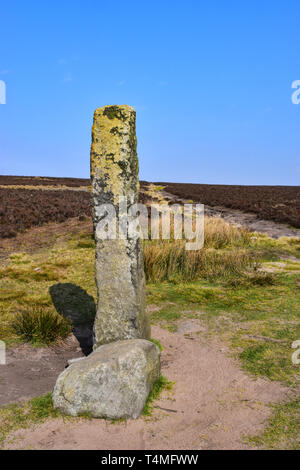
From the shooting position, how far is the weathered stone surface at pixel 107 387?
3701mm

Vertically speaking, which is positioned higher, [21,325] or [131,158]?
[131,158]

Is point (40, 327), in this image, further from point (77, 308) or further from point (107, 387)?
point (107, 387)

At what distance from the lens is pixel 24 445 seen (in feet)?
10.8

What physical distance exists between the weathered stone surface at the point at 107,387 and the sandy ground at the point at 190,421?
0.12 metres

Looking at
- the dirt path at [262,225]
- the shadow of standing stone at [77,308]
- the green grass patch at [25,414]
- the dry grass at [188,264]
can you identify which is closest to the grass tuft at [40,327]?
the shadow of standing stone at [77,308]

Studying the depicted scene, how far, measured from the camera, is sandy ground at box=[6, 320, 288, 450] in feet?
10.9

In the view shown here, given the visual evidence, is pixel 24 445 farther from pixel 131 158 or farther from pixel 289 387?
pixel 131 158

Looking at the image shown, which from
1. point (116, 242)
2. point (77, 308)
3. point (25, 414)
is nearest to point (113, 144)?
point (116, 242)

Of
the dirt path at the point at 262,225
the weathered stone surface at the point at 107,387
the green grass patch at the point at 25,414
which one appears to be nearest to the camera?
the green grass patch at the point at 25,414

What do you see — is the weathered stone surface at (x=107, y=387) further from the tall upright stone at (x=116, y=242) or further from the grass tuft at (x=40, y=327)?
the grass tuft at (x=40, y=327)

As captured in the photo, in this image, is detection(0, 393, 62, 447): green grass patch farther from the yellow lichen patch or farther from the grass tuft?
the yellow lichen patch

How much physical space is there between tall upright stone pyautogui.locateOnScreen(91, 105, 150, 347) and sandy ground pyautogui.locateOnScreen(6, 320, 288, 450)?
90cm

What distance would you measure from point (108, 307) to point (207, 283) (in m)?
4.24

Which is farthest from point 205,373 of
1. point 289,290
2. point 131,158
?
point 289,290
